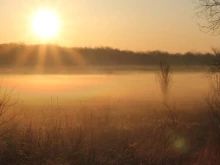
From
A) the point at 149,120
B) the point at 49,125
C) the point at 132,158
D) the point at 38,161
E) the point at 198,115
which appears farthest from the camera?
the point at 198,115

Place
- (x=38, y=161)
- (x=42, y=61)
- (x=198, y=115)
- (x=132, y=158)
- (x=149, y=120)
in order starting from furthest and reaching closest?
(x=42, y=61)
(x=198, y=115)
(x=149, y=120)
(x=132, y=158)
(x=38, y=161)

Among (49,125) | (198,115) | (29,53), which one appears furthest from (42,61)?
(49,125)

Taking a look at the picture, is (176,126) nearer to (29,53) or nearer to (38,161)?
(38,161)

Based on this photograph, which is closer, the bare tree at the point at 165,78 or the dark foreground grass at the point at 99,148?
the dark foreground grass at the point at 99,148

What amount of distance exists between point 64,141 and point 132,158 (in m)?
2.18

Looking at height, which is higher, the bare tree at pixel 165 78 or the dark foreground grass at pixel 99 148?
the bare tree at pixel 165 78

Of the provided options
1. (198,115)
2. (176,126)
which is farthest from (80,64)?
(176,126)

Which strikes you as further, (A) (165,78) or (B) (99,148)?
(A) (165,78)

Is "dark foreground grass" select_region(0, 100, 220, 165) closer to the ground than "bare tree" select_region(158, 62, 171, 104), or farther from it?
closer to the ground

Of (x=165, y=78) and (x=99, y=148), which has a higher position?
(x=165, y=78)

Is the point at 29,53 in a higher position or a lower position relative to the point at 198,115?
higher

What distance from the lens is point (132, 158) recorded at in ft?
46.1

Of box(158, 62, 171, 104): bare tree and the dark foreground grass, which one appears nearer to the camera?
the dark foreground grass

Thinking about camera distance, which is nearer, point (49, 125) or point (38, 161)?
point (38, 161)
